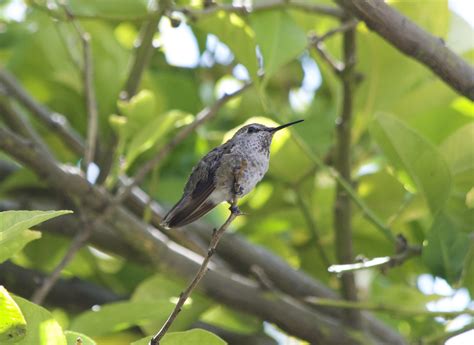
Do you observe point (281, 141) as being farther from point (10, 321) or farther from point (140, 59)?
point (10, 321)

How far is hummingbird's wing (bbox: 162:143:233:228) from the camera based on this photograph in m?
2.00

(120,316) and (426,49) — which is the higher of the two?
(426,49)

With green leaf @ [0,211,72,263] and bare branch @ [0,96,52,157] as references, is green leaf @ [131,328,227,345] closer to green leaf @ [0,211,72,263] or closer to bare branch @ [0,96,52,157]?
green leaf @ [0,211,72,263]

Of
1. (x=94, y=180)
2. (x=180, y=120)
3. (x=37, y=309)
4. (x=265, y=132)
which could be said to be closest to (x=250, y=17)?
(x=180, y=120)

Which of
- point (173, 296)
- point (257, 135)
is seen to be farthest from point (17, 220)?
point (173, 296)

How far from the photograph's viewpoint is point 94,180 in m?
3.23

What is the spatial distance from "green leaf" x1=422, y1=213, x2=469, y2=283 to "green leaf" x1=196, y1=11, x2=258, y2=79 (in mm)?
712

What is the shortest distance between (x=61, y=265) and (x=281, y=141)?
974 mm

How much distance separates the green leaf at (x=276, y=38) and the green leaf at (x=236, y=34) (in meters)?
0.04

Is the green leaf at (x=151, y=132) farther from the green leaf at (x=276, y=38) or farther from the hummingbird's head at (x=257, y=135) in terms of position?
the hummingbird's head at (x=257, y=135)

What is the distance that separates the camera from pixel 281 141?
3.12 meters

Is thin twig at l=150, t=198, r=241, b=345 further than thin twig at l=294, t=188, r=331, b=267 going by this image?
No

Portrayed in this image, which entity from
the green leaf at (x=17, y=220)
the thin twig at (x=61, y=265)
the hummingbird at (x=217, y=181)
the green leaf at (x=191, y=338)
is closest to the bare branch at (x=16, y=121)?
the thin twig at (x=61, y=265)

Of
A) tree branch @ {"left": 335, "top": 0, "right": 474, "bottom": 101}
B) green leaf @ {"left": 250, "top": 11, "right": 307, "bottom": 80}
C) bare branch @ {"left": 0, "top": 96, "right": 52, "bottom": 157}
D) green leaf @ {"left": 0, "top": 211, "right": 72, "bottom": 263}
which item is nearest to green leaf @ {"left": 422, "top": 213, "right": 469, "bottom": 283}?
tree branch @ {"left": 335, "top": 0, "right": 474, "bottom": 101}
